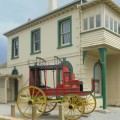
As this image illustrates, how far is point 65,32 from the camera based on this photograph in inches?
765

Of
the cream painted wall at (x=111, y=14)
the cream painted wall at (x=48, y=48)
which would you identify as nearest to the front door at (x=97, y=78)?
the cream painted wall at (x=48, y=48)

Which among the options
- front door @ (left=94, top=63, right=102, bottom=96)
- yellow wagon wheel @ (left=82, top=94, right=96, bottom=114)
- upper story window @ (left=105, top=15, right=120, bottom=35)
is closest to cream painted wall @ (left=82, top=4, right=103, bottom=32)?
upper story window @ (left=105, top=15, right=120, bottom=35)

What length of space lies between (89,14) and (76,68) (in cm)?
363

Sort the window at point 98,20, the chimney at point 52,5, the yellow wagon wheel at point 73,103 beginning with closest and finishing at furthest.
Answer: the yellow wagon wheel at point 73,103, the window at point 98,20, the chimney at point 52,5

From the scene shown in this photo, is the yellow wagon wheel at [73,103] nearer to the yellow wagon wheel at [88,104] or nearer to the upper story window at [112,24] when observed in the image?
the yellow wagon wheel at [88,104]

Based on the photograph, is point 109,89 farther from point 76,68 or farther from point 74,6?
point 74,6

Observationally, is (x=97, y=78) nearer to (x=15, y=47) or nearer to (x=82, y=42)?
(x=82, y=42)

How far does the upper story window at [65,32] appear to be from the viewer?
19.0 meters

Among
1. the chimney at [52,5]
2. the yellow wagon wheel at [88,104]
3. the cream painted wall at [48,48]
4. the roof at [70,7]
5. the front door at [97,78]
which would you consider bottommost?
the yellow wagon wheel at [88,104]

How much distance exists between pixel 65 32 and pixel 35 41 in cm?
380

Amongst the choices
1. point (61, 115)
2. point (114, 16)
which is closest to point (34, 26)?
point (114, 16)

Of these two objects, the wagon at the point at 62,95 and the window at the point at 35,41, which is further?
the window at the point at 35,41

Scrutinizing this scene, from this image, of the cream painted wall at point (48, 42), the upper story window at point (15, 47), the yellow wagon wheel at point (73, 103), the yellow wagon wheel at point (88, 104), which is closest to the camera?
the yellow wagon wheel at point (73, 103)

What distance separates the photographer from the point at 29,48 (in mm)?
22781
